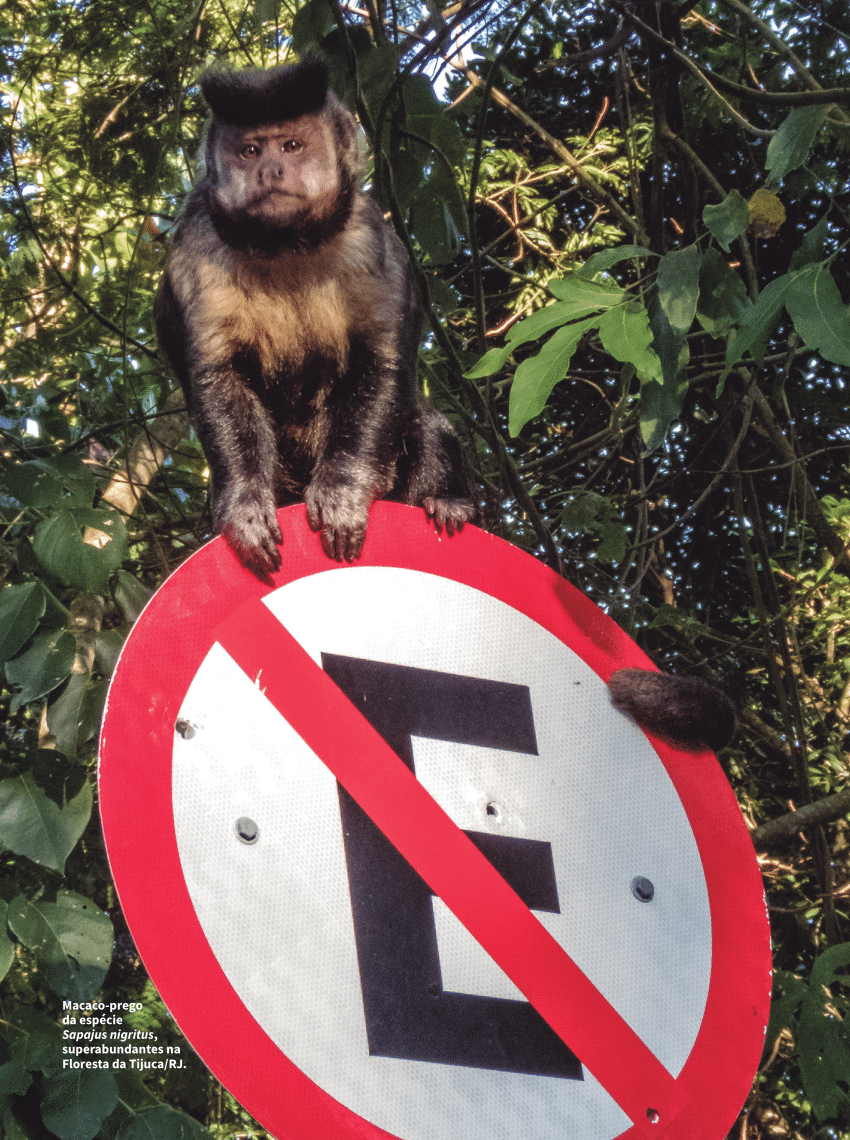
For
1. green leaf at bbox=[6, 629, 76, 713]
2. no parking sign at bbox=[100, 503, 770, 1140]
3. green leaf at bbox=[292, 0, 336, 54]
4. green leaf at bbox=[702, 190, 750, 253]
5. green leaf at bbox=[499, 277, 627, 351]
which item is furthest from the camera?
green leaf at bbox=[292, 0, 336, 54]

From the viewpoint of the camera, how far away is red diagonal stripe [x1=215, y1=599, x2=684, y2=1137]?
122 cm

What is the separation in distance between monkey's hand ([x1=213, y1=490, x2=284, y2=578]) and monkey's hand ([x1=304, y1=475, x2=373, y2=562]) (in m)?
0.07

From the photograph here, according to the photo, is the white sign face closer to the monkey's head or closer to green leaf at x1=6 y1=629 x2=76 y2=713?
green leaf at x1=6 y1=629 x2=76 y2=713

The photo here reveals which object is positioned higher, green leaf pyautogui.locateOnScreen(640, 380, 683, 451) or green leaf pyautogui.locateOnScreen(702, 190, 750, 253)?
green leaf pyautogui.locateOnScreen(702, 190, 750, 253)

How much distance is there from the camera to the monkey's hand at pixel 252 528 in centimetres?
138

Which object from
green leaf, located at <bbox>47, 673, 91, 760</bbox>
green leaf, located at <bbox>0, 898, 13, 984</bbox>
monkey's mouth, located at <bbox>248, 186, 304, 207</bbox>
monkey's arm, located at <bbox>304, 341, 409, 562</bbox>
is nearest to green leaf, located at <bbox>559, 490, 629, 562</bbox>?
monkey's arm, located at <bbox>304, 341, 409, 562</bbox>

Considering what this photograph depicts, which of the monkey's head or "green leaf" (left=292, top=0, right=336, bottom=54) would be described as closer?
the monkey's head

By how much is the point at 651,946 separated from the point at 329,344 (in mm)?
1524

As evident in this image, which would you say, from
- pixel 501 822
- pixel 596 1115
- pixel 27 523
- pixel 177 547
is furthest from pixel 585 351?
pixel 596 1115

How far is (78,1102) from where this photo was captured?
4.75 feet

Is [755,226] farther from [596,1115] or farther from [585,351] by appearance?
[585,351]

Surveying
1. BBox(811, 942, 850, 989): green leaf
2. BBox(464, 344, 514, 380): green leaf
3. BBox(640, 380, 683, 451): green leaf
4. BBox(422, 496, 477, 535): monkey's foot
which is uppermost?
BBox(464, 344, 514, 380): green leaf

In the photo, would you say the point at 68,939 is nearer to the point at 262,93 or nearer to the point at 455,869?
the point at 455,869

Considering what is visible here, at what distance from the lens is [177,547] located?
3117 millimetres
